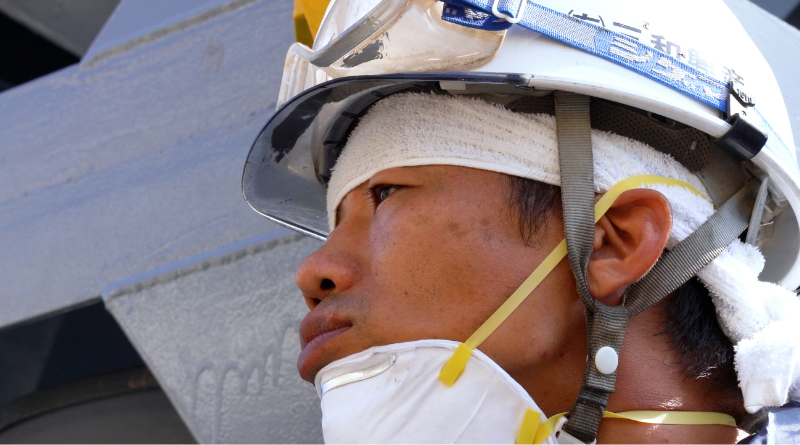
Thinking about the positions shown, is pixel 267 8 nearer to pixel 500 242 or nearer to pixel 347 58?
pixel 347 58

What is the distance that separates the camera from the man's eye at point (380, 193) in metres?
Result: 1.28

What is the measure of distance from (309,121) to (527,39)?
56 centimetres

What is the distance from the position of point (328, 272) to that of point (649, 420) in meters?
0.60

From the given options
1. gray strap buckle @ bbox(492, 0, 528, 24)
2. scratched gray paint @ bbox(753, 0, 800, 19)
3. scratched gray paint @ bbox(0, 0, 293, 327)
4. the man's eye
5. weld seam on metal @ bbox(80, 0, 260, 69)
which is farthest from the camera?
scratched gray paint @ bbox(753, 0, 800, 19)

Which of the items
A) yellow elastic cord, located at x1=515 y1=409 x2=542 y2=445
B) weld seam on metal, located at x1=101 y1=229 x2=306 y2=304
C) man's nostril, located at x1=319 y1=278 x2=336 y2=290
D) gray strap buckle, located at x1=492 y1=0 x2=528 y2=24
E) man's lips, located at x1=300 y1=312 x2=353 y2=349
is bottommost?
weld seam on metal, located at x1=101 y1=229 x2=306 y2=304

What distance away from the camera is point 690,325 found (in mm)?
1206

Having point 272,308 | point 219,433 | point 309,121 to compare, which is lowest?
point 219,433

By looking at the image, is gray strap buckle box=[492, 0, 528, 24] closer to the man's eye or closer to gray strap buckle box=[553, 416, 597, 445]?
the man's eye

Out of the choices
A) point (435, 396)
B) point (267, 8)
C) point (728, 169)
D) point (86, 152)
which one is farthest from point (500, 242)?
point (86, 152)

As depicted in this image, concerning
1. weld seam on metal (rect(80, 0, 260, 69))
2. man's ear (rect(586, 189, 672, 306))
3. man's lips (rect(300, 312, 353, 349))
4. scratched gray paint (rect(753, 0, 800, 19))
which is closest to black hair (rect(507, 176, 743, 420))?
man's ear (rect(586, 189, 672, 306))

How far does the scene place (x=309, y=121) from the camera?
1.52 metres

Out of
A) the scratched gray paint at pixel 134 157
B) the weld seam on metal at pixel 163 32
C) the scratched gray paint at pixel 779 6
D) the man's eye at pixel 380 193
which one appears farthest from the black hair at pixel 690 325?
the scratched gray paint at pixel 779 6

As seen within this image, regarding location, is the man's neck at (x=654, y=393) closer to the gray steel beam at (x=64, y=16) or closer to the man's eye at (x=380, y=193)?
the man's eye at (x=380, y=193)

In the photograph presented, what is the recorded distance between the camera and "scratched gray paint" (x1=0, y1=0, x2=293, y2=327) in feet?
6.84
